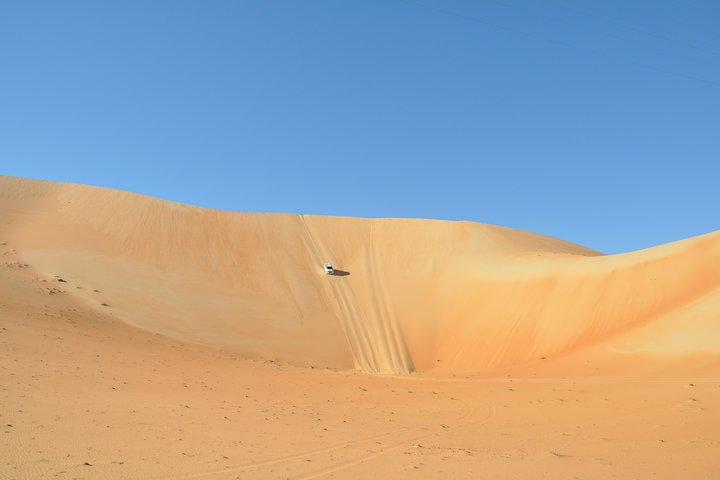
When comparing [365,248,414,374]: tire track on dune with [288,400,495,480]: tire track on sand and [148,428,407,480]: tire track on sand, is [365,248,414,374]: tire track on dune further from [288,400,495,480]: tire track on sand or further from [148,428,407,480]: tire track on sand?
[148,428,407,480]: tire track on sand

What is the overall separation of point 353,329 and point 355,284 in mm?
4705

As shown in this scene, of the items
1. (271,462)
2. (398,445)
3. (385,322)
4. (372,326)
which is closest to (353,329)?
(372,326)

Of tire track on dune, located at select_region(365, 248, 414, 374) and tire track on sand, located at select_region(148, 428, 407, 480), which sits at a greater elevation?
tire track on dune, located at select_region(365, 248, 414, 374)

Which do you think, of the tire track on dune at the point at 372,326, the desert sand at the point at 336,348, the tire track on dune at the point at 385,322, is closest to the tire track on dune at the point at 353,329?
the tire track on dune at the point at 372,326

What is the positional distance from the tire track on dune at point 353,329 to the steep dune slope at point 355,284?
3.2 inches

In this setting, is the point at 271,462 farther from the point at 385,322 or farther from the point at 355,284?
the point at 355,284

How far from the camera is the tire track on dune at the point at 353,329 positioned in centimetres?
2312

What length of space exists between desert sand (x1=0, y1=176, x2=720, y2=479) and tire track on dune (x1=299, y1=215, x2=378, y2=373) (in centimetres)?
13

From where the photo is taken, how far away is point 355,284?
29.9 metres

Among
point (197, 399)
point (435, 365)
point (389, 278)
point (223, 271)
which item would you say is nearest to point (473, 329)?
point (435, 365)

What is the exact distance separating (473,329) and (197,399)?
1483 cm

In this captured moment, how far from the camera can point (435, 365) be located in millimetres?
23141

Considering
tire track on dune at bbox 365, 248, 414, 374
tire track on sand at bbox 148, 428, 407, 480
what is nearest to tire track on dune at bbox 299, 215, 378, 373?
tire track on dune at bbox 365, 248, 414, 374

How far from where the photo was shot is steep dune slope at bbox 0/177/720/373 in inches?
787
